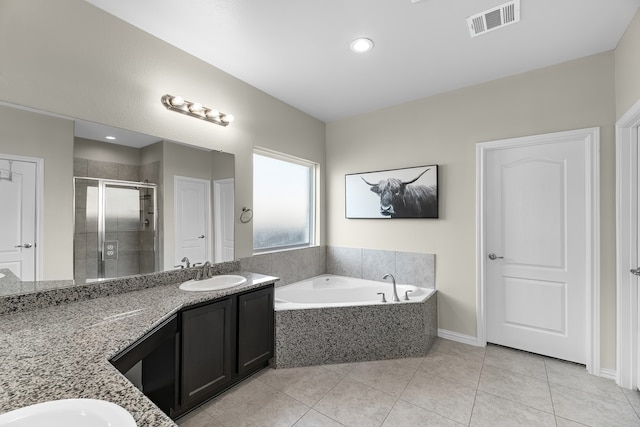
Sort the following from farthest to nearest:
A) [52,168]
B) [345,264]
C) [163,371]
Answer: [345,264] < [163,371] < [52,168]

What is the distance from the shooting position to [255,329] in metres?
2.32

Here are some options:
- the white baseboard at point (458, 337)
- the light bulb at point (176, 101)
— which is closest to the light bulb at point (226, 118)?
the light bulb at point (176, 101)

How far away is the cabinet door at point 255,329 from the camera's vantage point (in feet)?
7.23

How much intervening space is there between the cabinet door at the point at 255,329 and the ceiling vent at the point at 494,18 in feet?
8.25

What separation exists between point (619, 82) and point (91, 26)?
381 centimetres

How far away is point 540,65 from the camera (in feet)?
8.21

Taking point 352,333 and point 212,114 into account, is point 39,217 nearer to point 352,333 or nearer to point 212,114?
point 212,114

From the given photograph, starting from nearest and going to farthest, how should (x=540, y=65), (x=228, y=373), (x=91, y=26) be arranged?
1. (x=91, y=26)
2. (x=228, y=373)
3. (x=540, y=65)

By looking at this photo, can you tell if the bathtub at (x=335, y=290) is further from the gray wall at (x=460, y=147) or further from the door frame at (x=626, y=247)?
the door frame at (x=626, y=247)

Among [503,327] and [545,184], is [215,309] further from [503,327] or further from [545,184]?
[545,184]

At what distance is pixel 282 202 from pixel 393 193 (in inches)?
53.0

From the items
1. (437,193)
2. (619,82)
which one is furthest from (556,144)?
(437,193)

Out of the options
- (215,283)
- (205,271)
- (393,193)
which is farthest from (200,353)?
(393,193)

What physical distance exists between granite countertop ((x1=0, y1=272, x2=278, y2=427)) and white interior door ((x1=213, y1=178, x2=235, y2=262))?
691 mm
